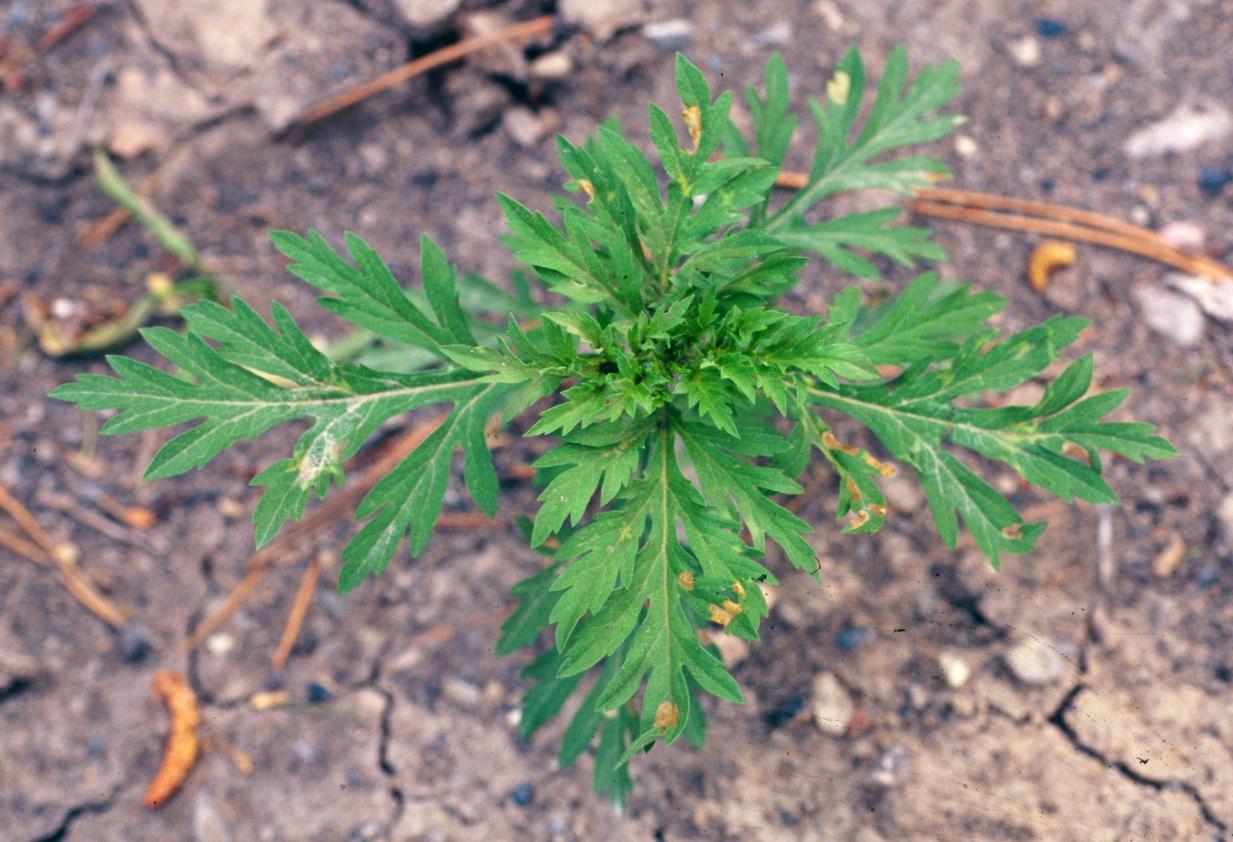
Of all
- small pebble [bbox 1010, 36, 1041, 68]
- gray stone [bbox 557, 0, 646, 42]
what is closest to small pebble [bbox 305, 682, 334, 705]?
gray stone [bbox 557, 0, 646, 42]

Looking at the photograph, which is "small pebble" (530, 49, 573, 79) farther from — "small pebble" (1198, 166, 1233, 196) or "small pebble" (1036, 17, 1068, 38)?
"small pebble" (1198, 166, 1233, 196)

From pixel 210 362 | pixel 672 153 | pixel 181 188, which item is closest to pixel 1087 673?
pixel 672 153

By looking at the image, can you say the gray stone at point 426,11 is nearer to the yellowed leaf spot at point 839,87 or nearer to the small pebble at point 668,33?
the small pebble at point 668,33

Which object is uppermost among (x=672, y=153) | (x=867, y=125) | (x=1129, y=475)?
(x=672, y=153)

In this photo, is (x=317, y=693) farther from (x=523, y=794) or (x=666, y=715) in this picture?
(x=666, y=715)

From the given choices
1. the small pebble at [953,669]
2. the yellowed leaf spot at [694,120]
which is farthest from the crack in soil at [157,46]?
the small pebble at [953,669]

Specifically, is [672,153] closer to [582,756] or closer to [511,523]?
[511,523]

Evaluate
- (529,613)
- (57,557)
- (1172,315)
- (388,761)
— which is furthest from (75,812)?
(1172,315)
